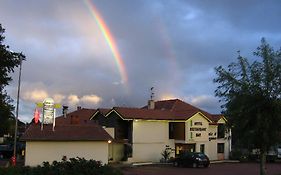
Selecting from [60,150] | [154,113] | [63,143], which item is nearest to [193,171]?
[63,143]

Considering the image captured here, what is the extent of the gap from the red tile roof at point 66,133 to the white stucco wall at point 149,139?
8078mm

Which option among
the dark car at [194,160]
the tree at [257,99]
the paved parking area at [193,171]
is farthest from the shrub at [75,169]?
the dark car at [194,160]

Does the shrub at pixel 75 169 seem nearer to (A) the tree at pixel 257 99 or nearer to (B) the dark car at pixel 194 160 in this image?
(A) the tree at pixel 257 99

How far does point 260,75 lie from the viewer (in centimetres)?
2577

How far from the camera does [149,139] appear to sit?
56531 mm

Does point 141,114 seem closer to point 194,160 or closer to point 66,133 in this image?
point 194,160

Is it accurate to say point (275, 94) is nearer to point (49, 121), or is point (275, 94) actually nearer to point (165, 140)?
point (49, 121)

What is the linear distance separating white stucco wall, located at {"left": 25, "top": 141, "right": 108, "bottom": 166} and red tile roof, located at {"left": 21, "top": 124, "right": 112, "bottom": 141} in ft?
1.64

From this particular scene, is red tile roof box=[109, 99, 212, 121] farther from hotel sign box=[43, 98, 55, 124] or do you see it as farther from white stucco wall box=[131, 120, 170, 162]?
hotel sign box=[43, 98, 55, 124]

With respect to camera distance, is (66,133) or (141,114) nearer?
(66,133)

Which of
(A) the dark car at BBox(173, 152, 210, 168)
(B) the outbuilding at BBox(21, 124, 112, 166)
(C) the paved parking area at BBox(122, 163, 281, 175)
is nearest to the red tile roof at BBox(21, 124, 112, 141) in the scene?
(B) the outbuilding at BBox(21, 124, 112, 166)

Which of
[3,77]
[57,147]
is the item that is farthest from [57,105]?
[3,77]

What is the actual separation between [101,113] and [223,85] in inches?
1398

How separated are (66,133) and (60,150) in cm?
194
